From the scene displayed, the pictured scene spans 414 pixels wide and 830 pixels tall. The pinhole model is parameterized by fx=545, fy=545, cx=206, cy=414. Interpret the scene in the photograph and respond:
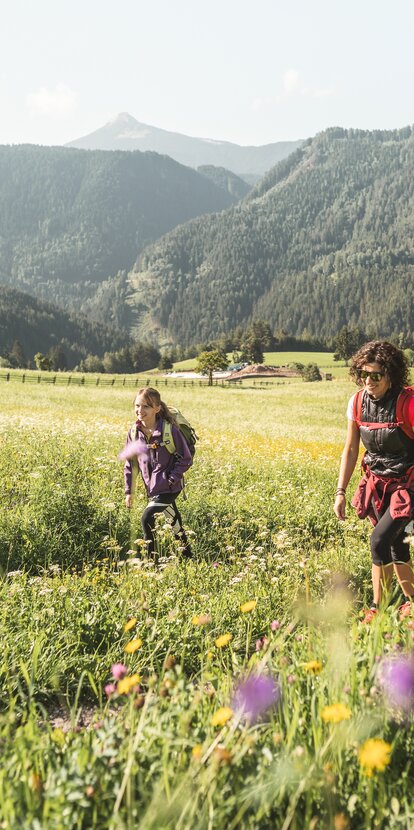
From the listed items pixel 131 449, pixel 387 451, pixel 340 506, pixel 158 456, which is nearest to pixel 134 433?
pixel 131 449

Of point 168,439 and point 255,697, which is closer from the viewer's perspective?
point 255,697

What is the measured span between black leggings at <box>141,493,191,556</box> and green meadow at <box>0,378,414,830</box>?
0.17 m

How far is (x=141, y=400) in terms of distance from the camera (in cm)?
650

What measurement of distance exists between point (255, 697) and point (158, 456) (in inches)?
185

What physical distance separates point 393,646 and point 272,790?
1.08 metres

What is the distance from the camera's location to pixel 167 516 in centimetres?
687

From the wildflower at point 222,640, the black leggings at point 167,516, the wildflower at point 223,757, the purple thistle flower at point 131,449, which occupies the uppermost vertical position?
the purple thistle flower at point 131,449

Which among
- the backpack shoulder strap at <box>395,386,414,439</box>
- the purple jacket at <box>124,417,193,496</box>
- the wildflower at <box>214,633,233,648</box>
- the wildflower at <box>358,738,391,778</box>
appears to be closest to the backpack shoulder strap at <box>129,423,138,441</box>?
the purple jacket at <box>124,417,193,496</box>

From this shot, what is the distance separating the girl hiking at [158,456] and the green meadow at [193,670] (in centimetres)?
36

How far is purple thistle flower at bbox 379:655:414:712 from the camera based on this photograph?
213cm

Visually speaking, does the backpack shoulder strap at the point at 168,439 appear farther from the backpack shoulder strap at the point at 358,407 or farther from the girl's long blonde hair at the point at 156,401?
the backpack shoulder strap at the point at 358,407

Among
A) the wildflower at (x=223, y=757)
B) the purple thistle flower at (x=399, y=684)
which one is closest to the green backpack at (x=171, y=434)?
the purple thistle flower at (x=399, y=684)

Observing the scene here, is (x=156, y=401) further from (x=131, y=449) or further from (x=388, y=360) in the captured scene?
(x=388, y=360)

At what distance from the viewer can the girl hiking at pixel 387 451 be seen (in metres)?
5.04
